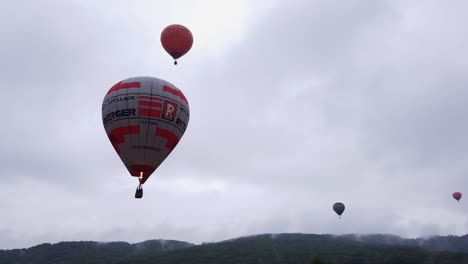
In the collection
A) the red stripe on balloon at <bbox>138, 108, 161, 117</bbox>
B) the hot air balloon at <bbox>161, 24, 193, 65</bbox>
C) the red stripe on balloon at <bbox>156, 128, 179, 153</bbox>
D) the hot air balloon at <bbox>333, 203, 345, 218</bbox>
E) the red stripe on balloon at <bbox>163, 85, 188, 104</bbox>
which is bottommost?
the red stripe on balloon at <bbox>156, 128, 179, 153</bbox>

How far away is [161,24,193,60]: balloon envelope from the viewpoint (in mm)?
34938

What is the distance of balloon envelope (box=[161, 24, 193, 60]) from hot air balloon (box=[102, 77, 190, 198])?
403 centimetres

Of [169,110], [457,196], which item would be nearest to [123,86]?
[169,110]

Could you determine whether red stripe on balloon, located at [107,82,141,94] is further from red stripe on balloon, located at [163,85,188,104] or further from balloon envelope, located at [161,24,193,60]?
balloon envelope, located at [161,24,193,60]

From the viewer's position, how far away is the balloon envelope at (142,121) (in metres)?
29.7

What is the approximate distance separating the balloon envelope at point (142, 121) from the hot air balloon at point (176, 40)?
4014 mm

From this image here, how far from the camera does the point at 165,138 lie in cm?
3086

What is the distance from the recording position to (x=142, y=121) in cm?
3000

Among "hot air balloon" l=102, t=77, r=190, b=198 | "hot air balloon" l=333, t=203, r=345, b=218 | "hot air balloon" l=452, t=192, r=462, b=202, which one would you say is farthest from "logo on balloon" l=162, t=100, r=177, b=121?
"hot air balloon" l=452, t=192, r=462, b=202

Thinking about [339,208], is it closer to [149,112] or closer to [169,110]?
[169,110]

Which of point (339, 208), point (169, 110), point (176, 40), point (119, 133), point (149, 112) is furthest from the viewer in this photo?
point (339, 208)

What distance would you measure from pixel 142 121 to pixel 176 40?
7.95 m

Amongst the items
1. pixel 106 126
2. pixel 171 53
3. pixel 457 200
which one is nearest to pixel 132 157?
pixel 106 126

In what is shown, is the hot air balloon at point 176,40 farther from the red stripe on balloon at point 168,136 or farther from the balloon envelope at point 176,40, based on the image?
the red stripe on balloon at point 168,136
